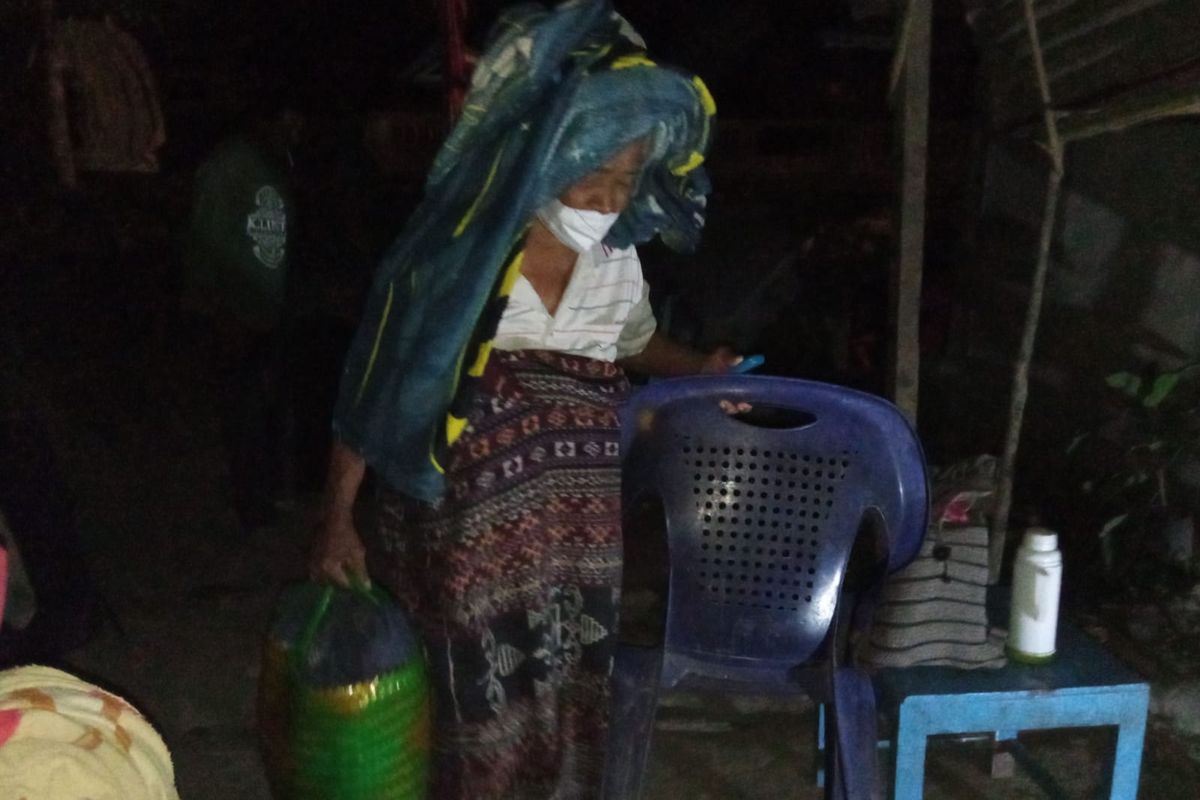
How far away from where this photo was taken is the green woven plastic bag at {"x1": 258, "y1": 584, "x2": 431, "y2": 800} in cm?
165

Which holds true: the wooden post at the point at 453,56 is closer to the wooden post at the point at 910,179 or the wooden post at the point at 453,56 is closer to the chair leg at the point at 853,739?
the wooden post at the point at 910,179

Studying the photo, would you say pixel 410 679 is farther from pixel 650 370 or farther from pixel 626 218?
pixel 626 218

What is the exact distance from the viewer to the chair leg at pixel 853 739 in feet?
5.37

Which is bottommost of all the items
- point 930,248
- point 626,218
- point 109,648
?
point 109,648

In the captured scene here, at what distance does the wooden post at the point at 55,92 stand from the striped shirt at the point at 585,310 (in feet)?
9.52

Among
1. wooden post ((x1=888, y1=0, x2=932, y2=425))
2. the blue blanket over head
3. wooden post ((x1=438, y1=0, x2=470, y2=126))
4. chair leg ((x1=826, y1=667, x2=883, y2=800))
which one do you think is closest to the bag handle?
the blue blanket over head

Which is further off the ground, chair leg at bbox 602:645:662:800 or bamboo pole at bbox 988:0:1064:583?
bamboo pole at bbox 988:0:1064:583

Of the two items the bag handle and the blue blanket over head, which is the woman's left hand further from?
the bag handle

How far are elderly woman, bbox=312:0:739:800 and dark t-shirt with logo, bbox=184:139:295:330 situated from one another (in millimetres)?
1984

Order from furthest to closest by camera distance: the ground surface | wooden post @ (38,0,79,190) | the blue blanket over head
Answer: wooden post @ (38,0,79,190), the ground surface, the blue blanket over head

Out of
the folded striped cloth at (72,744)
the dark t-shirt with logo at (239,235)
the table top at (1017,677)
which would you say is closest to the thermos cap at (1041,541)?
the table top at (1017,677)

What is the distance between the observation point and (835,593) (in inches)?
70.6

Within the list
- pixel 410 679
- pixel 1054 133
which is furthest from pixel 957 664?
pixel 1054 133

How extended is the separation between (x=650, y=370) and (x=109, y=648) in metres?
2.05
